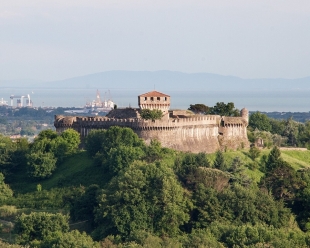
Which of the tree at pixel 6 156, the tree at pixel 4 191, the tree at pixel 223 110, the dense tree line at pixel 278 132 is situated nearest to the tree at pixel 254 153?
the dense tree line at pixel 278 132

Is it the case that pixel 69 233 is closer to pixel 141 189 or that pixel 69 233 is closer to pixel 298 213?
pixel 141 189

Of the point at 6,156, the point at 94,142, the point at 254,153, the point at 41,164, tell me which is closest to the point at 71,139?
the point at 94,142

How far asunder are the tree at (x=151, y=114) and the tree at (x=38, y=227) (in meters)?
17.5

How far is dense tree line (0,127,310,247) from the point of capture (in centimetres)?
4762

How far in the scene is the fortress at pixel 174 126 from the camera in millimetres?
66312

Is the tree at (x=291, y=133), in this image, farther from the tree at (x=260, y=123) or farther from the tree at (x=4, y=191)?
the tree at (x=4, y=191)

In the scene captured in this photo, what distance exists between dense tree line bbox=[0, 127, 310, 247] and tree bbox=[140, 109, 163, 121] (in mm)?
2317

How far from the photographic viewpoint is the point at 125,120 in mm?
66562

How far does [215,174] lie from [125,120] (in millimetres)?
12265

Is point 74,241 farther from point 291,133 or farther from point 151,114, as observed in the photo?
point 291,133

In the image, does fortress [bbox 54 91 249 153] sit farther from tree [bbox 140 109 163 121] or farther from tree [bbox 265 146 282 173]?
tree [bbox 265 146 282 173]

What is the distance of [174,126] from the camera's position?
66.8 m

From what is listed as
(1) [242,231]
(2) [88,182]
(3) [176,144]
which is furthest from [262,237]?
(3) [176,144]

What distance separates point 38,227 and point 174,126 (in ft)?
65.6
